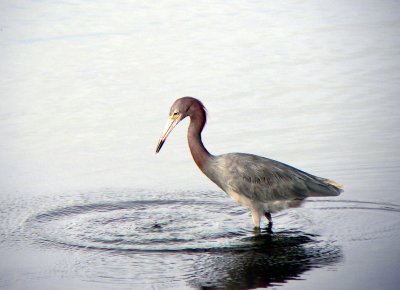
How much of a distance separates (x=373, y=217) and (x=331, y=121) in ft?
10.7

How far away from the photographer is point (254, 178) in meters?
10.4

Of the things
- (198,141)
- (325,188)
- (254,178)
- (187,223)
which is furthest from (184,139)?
(325,188)

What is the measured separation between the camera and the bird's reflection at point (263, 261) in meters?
8.39

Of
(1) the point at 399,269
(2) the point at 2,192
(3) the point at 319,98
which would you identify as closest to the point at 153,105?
(3) the point at 319,98

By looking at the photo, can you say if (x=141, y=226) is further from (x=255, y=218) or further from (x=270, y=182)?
(x=270, y=182)

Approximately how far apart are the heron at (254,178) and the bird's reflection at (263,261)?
622mm

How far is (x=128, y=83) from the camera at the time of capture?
15078 millimetres

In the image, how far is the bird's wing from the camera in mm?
10273

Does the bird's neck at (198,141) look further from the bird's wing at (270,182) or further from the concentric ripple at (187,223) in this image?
the concentric ripple at (187,223)

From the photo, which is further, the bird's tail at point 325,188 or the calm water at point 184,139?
the bird's tail at point 325,188

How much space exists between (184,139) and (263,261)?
411 centimetres

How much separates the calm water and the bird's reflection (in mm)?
21

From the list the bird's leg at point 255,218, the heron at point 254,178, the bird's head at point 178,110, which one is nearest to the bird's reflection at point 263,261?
the bird's leg at point 255,218

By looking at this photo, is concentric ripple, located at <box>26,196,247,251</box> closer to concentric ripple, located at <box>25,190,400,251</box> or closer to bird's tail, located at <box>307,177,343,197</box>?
concentric ripple, located at <box>25,190,400,251</box>
